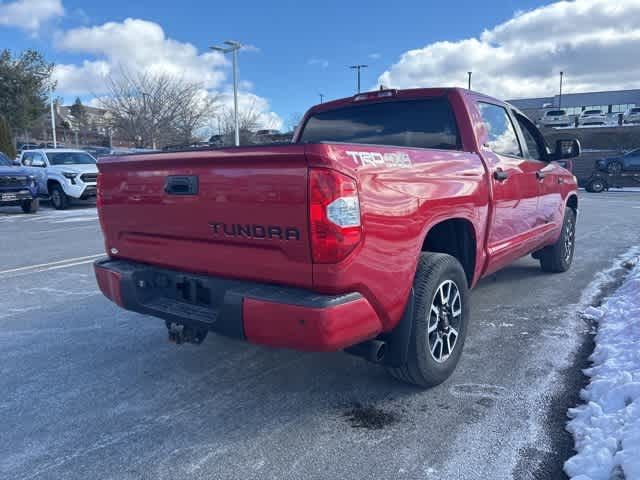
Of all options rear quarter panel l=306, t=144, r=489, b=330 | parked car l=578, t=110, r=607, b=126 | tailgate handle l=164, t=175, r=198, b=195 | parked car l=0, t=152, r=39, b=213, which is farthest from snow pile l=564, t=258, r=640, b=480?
parked car l=578, t=110, r=607, b=126

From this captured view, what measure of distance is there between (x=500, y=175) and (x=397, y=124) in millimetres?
909

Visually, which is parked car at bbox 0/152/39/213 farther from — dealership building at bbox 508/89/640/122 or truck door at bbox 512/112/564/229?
dealership building at bbox 508/89/640/122

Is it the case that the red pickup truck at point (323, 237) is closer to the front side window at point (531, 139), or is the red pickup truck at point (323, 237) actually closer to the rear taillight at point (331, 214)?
the rear taillight at point (331, 214)

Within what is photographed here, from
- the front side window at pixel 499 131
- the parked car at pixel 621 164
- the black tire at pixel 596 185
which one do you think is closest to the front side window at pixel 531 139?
the front side window at pixel 499 131

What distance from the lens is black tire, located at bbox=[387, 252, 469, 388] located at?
2.92 m

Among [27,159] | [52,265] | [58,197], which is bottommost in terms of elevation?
[52,265]

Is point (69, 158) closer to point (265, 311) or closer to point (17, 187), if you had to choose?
point (17, 187)

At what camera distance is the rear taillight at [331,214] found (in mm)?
2338

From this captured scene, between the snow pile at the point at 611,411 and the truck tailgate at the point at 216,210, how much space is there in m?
1.54

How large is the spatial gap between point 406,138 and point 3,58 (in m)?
35.7

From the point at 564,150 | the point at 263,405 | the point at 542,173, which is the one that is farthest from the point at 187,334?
the point at 564,150

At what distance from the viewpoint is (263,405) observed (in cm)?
305

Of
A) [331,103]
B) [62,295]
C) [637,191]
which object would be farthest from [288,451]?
[637,191]

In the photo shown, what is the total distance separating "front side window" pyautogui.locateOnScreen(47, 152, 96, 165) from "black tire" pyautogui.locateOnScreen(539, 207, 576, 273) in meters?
14.8
